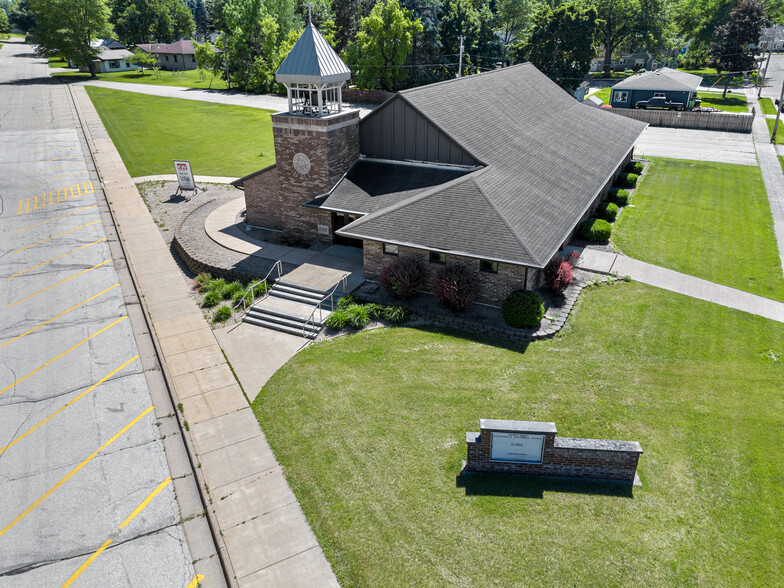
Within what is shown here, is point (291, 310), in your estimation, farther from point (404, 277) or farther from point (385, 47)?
point (385, 47)

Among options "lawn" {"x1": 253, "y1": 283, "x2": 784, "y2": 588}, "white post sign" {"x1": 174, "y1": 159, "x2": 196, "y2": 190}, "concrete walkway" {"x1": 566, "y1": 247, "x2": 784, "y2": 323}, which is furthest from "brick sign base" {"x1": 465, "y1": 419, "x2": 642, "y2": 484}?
"white post sign" {"x1": 174, "y1": 159, "x2": 196, "y2": 190}

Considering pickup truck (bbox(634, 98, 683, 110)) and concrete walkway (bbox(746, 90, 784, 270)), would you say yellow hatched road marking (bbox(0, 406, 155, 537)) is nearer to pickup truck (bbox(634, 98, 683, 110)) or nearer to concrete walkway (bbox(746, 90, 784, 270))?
concrete walkway (bbox(746, 90, 784, 270))

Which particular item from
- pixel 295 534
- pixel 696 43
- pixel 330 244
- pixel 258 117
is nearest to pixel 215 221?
pixel 330 244

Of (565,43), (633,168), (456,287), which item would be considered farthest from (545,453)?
(565,43)

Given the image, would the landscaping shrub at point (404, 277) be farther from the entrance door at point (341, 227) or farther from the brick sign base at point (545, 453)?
the brick sign base at point (545, 453)

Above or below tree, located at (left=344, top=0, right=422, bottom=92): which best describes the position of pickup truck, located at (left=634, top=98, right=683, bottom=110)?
below

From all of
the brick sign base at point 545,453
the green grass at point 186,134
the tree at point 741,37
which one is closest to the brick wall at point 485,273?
the brick sign base at point 545,453
